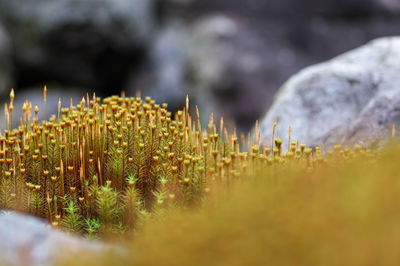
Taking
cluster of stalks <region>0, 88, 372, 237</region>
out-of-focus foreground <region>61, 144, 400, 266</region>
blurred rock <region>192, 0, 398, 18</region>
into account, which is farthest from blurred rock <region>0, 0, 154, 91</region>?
out-of-focus foreground <region>61, 144, 400, 266</region>

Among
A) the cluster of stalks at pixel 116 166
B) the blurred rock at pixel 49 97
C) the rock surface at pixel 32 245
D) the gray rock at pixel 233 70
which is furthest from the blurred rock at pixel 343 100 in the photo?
the blurred rock at pixel 49 97

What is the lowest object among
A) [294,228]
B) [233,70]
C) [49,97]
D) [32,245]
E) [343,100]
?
[32,245]

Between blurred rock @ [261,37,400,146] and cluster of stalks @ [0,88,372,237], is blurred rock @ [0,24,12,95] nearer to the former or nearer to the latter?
blurred rock @ [261,37,400,146]

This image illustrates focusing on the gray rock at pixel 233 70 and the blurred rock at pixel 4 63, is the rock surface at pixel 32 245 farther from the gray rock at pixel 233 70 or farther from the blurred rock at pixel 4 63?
the blurred rock at pixel 4 63

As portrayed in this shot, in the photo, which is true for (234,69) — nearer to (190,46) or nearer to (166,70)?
(190,46)

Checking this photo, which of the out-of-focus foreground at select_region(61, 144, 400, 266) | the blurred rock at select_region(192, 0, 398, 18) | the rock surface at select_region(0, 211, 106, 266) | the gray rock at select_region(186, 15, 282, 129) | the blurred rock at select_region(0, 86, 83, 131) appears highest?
the blurred rock at select_region(192, 0, 398, 18)

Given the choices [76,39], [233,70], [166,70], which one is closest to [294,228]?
[233,70]

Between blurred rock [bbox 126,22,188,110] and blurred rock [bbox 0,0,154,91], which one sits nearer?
blurred rock [bbox 0,0,154,91]
